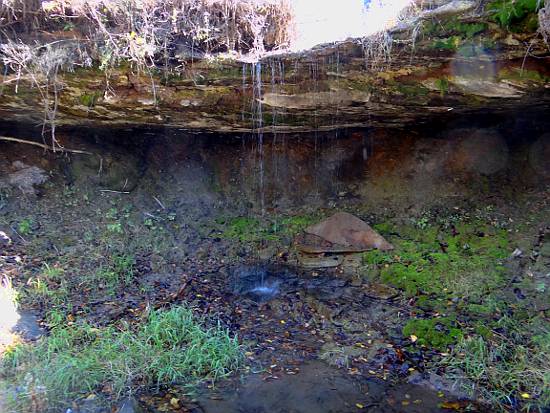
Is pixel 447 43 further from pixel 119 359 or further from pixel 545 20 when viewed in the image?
pixel 119 359

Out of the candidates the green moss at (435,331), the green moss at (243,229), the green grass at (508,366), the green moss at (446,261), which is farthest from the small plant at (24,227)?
the green grass at (508,366)

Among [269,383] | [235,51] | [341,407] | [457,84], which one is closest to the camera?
[341,407]

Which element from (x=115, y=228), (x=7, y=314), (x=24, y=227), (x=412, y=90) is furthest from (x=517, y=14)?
(x=24, y=227)

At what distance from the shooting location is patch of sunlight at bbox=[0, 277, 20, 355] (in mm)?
4160

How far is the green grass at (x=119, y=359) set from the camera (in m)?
3.69

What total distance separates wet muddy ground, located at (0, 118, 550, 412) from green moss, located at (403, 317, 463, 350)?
0.10m

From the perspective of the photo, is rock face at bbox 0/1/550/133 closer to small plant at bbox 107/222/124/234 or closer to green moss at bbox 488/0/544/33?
green moss at bbox 488/0/544/33

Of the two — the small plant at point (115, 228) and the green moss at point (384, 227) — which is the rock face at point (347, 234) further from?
the small plant at point (115, 228)

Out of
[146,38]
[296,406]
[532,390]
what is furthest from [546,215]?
[146,38]

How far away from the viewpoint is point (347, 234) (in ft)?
20.6

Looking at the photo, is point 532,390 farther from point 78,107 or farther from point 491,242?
point 78,107

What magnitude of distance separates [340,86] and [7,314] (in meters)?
4.23

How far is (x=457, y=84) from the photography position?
4.59 m

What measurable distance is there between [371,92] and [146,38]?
2.53 meters
